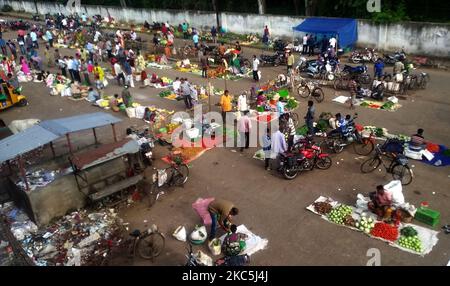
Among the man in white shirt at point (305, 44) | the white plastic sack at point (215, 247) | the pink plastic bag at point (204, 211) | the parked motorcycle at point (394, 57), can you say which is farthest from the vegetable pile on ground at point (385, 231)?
the man in white shirt at point (305, 44)

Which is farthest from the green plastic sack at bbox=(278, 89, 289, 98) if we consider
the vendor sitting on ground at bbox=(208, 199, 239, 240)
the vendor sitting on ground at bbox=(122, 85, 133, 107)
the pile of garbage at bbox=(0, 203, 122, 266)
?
the pile of garbage at bbox=(0, 203, 122, 266)

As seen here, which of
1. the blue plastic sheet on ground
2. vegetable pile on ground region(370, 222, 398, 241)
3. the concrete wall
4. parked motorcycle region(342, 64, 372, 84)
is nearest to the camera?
vegetable pile on ground region(370, 222, 398, 241)

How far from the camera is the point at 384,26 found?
24750 mm

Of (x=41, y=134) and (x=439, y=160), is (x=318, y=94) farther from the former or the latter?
(x=41, y=134)

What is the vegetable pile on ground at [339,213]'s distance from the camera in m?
10.1

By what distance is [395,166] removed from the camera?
11.7 m

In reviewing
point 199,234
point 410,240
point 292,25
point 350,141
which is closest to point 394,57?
point 292,25

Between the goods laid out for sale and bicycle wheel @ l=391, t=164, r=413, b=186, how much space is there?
2040 millimetres

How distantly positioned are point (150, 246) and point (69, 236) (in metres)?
2.47

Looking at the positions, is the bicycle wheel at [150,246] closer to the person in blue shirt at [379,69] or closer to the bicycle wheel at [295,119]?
the bicycle wheel at [295,119]

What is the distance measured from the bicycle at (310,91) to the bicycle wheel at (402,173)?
23.6 ft

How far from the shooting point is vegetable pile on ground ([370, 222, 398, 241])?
369 inches

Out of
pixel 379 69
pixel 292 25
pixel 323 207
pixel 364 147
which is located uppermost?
pixel 292 25

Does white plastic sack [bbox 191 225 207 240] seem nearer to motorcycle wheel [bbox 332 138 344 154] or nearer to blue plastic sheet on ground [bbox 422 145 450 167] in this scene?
motorcycle wheel [bbox 332 138 344 154]
